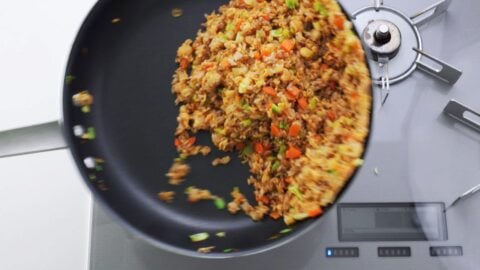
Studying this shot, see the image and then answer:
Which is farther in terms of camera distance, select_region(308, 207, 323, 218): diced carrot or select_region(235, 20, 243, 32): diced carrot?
select_region(235, 20, 243, 32): diced carrot

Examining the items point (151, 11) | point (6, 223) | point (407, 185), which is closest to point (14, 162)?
point (6, 223)

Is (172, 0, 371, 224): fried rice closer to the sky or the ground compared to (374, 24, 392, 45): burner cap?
closer to the ground

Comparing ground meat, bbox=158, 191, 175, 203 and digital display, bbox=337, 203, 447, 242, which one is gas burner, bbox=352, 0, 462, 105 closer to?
digital display, bbox=337, 203, 447, 242

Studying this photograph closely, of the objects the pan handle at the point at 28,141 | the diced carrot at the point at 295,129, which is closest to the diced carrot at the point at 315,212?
the diced carrot at the point at 295,129

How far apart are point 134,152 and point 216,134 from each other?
0.45 feet

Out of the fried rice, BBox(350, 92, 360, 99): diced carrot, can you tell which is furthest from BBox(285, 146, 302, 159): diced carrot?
BBox(350, 92, 360, 99): diced carrot

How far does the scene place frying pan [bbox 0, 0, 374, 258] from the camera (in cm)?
76

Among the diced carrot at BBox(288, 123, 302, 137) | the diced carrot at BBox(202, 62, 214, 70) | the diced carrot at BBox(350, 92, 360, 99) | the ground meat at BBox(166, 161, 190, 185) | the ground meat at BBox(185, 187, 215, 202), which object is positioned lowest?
the ground meat at BBox(185, 187, 215, 202)

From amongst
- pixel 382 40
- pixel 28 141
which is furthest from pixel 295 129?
pixel 28 141

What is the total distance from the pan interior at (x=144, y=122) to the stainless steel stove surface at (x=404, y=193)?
6 cm

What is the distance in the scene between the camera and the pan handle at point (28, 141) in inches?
27.7

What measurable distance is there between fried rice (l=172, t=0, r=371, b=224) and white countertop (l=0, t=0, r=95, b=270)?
0.22 m

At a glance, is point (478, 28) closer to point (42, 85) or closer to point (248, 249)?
point (248, 249)

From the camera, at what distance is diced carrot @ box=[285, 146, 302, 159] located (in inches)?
27.7
